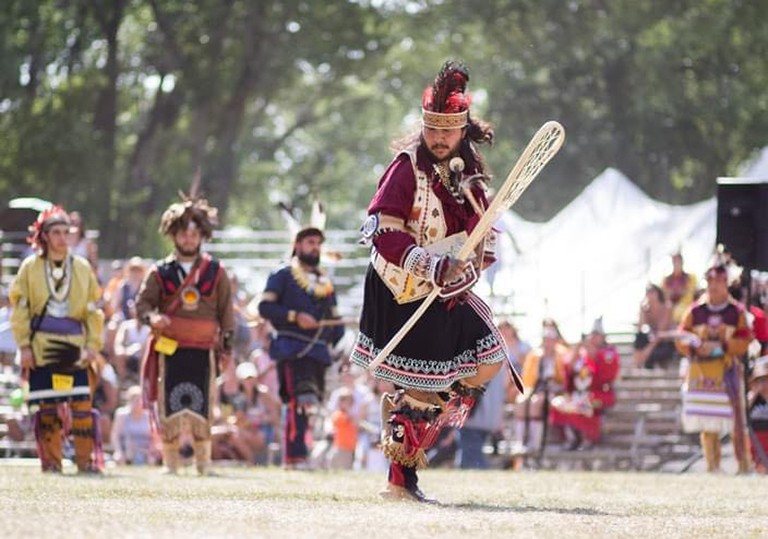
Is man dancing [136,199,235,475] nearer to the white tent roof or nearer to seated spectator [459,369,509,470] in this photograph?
seated spectator [459,369,509,470]

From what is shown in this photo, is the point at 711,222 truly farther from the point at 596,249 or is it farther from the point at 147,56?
the point at 147,56

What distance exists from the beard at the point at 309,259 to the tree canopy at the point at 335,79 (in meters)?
17.7

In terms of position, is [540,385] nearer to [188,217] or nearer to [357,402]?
[357,402]

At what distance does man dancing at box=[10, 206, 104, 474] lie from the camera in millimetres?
14281

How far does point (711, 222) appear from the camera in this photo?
27.5m

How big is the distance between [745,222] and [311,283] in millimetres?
3985

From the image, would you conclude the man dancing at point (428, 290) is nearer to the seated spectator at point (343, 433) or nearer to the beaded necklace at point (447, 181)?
the beaded necklace at point (447, 181)

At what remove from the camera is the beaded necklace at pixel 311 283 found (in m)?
17.0

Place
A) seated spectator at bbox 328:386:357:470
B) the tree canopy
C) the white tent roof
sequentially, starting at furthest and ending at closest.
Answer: the tree canopy → the white tent roof → seated spectator at bbox 328:386:357:470

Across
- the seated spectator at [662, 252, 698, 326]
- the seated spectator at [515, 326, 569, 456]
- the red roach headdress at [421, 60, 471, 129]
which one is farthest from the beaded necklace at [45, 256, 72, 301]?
the seated spectator at [662, 252, 698, 326]

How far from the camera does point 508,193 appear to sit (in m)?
10.1

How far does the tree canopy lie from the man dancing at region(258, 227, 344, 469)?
58.1 ft

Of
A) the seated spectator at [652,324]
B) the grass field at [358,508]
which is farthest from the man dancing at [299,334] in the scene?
the seated spectator at [652,324]

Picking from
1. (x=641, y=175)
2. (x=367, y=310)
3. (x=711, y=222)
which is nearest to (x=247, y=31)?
(x=641, y=175)
